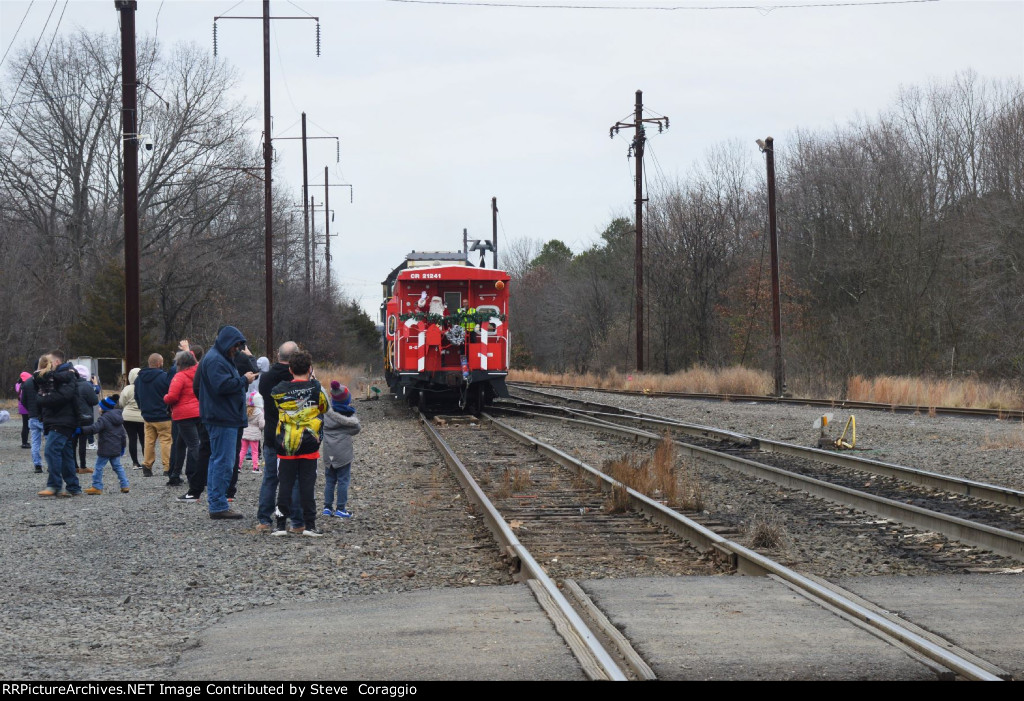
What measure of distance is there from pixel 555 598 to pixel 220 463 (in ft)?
17.0

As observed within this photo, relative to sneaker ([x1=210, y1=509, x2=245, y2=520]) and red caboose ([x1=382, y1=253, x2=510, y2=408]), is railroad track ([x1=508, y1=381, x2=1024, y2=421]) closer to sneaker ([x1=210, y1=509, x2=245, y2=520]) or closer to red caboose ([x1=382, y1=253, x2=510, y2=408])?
red caboose ([x1=382, y1=253, x2=510, y2=408])

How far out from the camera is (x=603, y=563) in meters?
8.46

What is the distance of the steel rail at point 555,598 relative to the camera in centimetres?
517

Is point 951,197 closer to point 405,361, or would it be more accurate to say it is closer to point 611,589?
point 405,361

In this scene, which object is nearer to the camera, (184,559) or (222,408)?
(184,559)

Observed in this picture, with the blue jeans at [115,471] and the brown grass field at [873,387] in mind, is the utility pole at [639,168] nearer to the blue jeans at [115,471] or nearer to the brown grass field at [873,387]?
the brown grass field at [873,387]

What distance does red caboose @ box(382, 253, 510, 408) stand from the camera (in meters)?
23.3

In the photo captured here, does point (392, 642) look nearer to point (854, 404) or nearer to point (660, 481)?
point (660, 481)

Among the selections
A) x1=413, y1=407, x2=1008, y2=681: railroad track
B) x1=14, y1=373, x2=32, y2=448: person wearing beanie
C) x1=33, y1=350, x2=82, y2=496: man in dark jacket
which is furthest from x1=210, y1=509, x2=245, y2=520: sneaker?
x1=14, y1=373, x2=32, y2=448: person wearing beanie

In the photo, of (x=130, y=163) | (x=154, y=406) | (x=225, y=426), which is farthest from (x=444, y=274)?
(x=225, y=426)

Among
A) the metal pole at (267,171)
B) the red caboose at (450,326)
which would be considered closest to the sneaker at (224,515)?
the red caboose at (450,326)

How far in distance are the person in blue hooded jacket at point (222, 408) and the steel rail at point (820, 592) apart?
3897 mm

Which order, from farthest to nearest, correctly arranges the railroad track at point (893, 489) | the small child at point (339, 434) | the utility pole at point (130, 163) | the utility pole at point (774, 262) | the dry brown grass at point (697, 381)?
the dry brown grass at point (697, 381) < the utility pole at point (774, 262) < the utility pole at point (130, 163) < the small child at point (339, 434) < the railroad track at point (893, 489)

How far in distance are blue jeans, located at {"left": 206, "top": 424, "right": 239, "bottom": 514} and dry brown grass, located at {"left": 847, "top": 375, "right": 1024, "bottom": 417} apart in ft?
60.1
